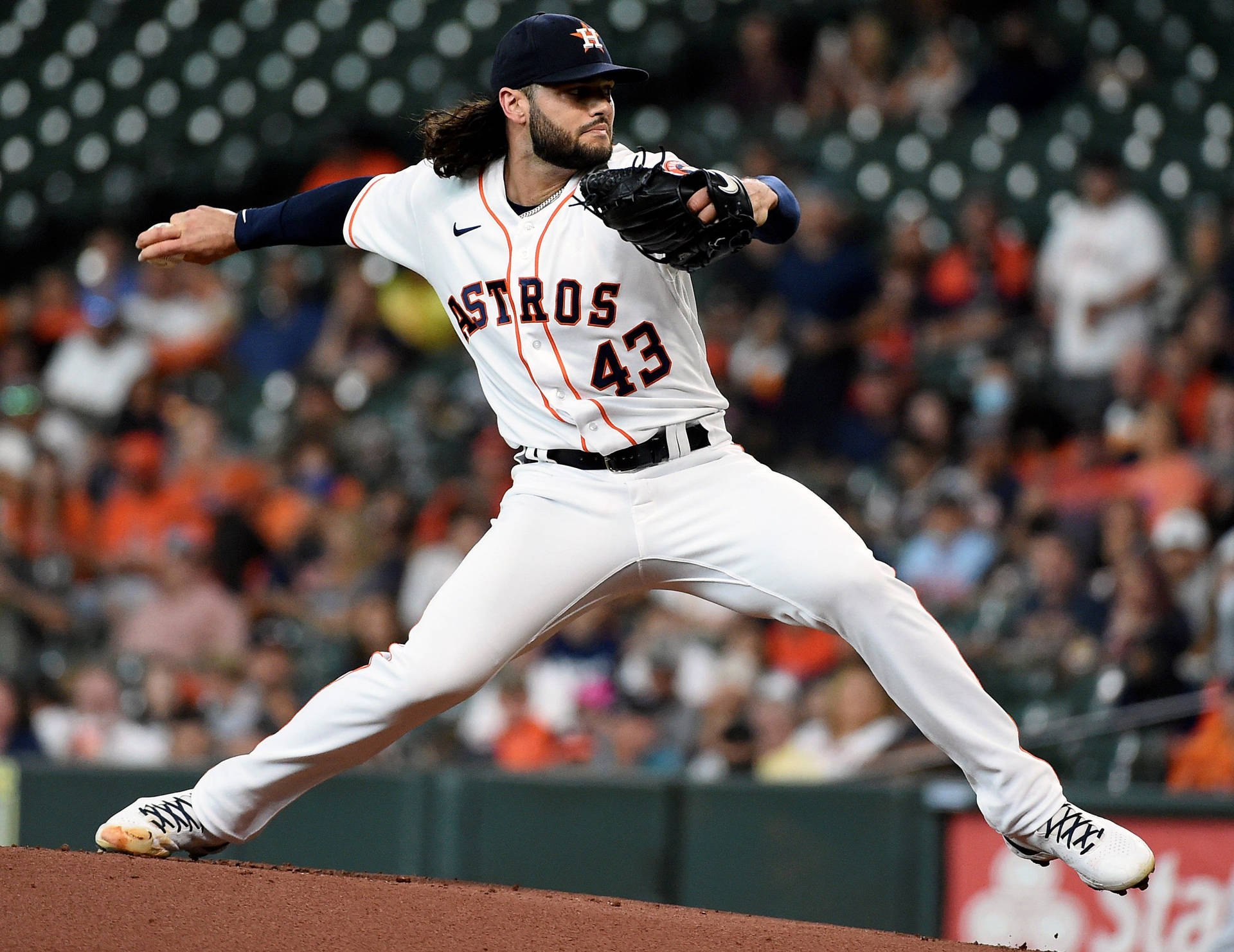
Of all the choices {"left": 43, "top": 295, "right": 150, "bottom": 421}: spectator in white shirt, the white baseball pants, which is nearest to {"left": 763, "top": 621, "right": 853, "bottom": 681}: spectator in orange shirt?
the white baseball pants

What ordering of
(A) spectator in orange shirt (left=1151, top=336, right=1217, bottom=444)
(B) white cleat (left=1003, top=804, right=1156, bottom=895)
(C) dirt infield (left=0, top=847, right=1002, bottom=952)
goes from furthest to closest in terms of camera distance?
(A) spectator in orange shirt (left=1151, top=336, right=1217, bottom=444) < (B) white cleat (left=1003, top=804, right=1156, bottom=895) < (C) dirt infield (left=0, top=847, right=1002, bottom=952)

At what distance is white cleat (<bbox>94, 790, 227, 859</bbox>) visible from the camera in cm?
318

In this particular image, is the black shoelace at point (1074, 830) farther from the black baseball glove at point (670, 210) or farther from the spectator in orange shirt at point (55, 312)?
the spectator in orange shirt at point (55, 312)

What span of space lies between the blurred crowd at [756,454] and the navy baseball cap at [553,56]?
3.13 meters

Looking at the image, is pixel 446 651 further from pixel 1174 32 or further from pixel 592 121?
pixel 1174 32

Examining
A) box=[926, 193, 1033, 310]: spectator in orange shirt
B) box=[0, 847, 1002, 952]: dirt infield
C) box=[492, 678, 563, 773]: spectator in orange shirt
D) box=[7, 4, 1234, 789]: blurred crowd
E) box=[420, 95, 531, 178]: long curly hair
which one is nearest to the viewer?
box=[0, 847, 1002, 952]: dirt infield

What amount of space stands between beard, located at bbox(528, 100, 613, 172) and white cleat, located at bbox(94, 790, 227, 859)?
4.81 ft

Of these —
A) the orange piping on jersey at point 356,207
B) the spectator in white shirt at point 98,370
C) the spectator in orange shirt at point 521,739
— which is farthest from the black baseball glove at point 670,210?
the spectator in white shirt at point 98,370

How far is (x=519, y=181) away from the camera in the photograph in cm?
310

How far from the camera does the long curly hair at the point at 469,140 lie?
3156mm

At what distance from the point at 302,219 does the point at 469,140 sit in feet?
1.35

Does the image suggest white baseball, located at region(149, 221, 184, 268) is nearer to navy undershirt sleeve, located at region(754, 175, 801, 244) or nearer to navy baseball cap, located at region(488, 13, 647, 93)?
navy baseball cap, located at region(488, 13, 647, 93)

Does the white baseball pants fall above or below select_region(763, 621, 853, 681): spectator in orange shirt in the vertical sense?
above

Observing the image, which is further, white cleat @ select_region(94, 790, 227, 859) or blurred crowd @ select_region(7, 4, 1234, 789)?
blurred crowd @ select_region(7, 4, 1234, 789)
